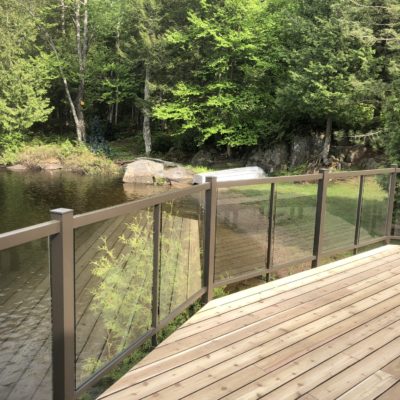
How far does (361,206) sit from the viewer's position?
6270 mm

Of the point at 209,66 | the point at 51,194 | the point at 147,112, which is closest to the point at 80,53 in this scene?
the point at 147,112

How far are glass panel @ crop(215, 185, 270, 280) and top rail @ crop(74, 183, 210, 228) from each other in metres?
0.64

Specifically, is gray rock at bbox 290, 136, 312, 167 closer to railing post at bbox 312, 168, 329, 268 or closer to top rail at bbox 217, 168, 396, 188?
top rail at bbox 217, 168, 396, 188

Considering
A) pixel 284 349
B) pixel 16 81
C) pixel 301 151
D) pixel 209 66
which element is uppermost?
pixel 209 66

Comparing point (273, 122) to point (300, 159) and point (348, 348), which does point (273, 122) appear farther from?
point (348, 348)

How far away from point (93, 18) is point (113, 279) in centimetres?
3333

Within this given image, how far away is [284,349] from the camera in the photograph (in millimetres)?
3410

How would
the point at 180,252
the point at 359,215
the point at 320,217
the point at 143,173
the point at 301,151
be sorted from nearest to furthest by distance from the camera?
the point at 180,252 → the point at 320,217 → the point at 359,215 → the point at 143,173 → the point at 301,151

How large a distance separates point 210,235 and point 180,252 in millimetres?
425

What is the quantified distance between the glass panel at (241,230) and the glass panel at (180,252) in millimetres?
269

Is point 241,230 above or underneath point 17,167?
above

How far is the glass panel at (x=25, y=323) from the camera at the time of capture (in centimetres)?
219

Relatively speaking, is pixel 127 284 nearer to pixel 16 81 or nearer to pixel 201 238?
pixel 201 238

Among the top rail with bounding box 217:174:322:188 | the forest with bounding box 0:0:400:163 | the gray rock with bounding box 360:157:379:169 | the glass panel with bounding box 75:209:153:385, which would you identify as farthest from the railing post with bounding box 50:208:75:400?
the gray rock with bounding box 360:157:379:169
